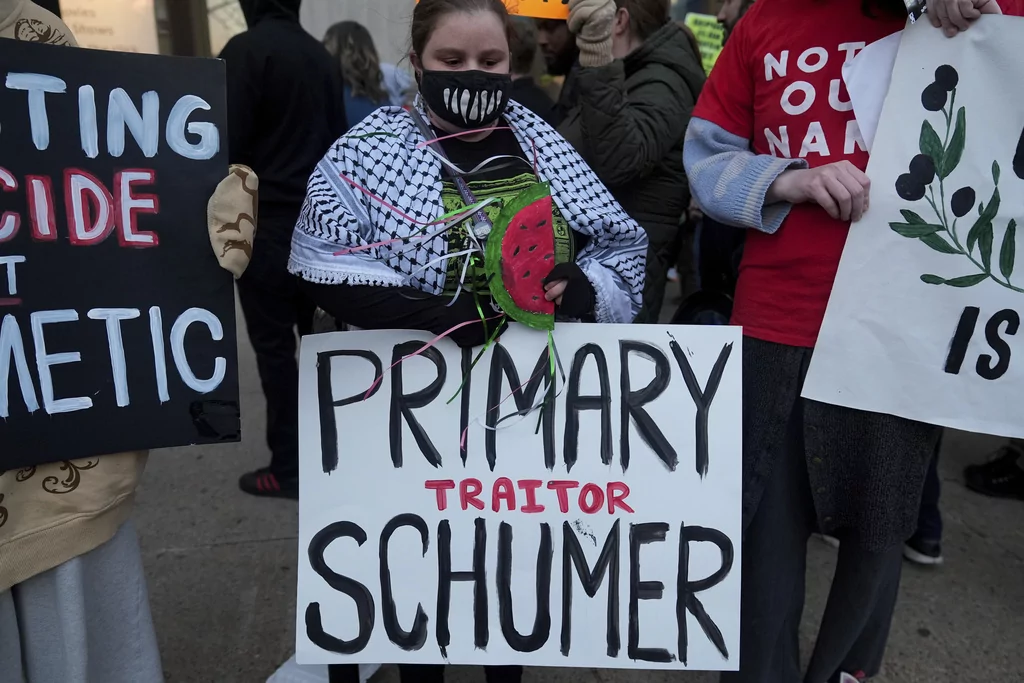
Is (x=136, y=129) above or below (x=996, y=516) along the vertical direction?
above

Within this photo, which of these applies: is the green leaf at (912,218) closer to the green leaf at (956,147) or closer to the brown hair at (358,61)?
the green leaf at (956,147)

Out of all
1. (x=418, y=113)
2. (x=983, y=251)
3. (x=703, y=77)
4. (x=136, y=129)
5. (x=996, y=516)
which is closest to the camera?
(x=136, y=129)

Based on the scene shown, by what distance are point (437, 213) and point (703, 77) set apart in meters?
1.20

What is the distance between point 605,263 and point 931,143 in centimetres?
66

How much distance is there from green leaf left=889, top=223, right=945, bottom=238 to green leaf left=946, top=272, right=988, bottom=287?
102 millimetres

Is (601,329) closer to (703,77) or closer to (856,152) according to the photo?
(856,152)

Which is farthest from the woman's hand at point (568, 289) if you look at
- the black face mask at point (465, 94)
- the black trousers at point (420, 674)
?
the black trousers at point (420, 674)

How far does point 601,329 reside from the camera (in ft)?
5.04

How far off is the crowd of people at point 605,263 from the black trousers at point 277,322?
4.40 feet

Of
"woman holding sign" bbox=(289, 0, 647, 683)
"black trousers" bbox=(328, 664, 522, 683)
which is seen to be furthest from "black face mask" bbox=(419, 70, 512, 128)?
"black trousers" bbox=(328, 664, 522, 683)

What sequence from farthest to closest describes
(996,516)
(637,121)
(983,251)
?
(996,516), (637,121), (983,251)

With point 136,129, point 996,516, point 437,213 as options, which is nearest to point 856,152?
point 437,213

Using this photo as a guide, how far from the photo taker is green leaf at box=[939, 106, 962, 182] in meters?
1.47

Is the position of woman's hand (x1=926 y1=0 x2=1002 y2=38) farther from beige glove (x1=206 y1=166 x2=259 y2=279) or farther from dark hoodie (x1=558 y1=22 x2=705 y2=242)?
beige glove (x1=206 y1=166 x2=259 y2=279)
